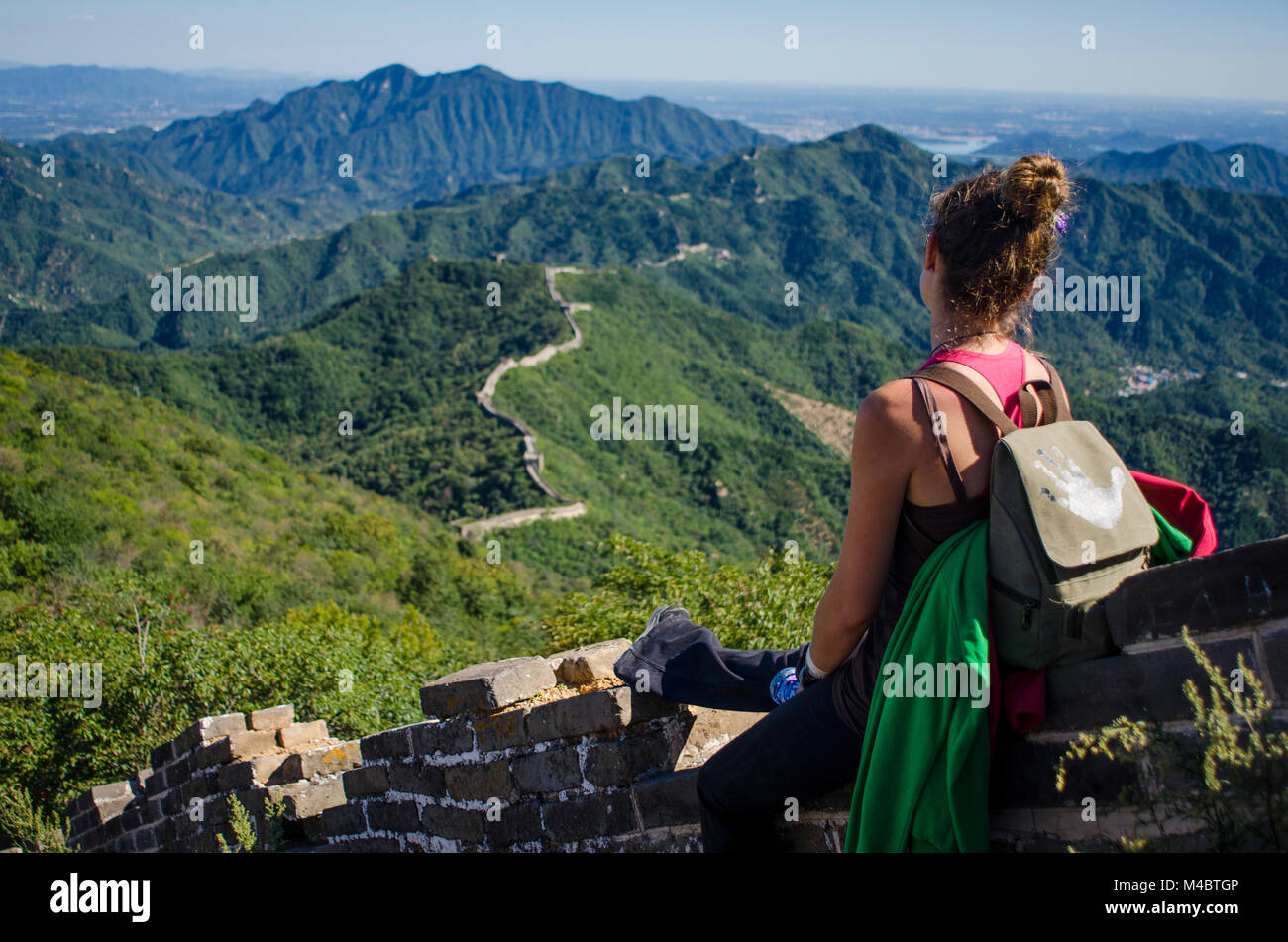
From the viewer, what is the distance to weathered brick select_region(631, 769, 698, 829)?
3.05 m

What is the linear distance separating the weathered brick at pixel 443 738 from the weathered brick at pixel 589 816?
1.72ft

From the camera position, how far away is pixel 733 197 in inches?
7037

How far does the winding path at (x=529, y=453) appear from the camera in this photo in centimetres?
4100

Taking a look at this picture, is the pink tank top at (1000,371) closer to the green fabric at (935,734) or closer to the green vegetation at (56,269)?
the green fabric at (935,734)

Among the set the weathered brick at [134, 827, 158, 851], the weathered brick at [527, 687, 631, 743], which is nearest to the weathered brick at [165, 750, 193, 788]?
the weathered brick at [134, 827, 158, 851]

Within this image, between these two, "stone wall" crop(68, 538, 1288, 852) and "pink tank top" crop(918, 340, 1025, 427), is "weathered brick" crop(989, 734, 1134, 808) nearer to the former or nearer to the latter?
"stone wall" crop(68, 538, 1288, 852)

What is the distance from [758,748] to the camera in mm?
2537

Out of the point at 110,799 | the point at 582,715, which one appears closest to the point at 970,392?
the point at 582,715

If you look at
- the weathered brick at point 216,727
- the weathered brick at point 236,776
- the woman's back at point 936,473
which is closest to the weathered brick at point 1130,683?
the woman's back at point 936,473

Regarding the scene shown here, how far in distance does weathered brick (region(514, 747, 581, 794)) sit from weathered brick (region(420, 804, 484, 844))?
0.33 meters

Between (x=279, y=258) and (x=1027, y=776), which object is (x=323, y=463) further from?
(x=279, y=258)

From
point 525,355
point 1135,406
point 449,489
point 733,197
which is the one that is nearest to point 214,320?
point 733,197
